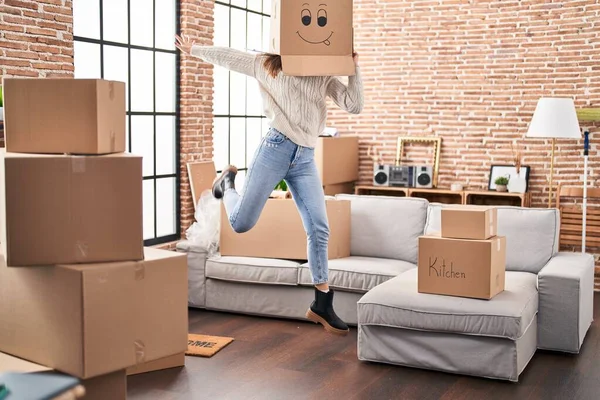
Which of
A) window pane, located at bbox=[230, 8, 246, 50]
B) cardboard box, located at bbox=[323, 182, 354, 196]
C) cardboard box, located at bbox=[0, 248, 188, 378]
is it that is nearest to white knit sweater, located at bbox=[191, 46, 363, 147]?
cardboard box, located at bbox=[0, 248, 188, 378]

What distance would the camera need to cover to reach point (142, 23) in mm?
6082

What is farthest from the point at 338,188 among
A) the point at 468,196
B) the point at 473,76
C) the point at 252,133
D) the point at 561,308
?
the point at 561,308

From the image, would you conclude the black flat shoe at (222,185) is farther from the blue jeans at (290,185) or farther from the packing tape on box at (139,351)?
the packing tape on box at (139,351)

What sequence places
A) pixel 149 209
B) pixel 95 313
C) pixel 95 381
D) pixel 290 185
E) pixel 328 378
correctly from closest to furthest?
pixel 95 313, pixel 95 381, pixel 290 185, pixel 328 378, pixel 149 209

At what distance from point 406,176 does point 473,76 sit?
3.92ft

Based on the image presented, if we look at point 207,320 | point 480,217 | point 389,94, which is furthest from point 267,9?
point 480,217

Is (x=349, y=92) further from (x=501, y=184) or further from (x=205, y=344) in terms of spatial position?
(x=501, y=184)

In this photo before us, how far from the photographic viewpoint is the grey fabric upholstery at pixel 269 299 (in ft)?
16.7

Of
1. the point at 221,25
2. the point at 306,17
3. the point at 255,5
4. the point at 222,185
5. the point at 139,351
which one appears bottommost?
the point at 139,351

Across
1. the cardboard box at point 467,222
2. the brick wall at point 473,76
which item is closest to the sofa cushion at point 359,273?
the cardboard box at point 467,222

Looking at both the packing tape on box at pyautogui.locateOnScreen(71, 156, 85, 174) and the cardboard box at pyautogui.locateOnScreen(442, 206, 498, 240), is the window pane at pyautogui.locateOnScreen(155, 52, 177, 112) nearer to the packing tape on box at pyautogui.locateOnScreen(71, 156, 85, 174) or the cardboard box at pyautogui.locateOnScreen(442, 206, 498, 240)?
the cardboard box at pyautogui.locateOnScreen(442, 206, 498, 240)

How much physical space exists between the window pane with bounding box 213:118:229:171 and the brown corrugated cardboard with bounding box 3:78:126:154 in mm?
4319

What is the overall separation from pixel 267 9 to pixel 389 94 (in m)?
1.56

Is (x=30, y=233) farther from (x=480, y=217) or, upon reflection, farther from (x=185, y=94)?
(x=185, y=94)
